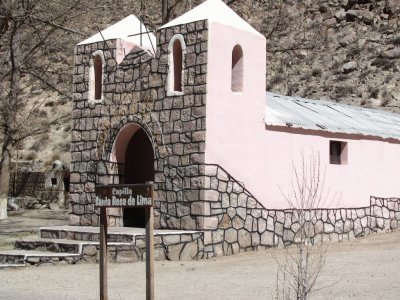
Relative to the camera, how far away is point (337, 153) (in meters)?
17.0

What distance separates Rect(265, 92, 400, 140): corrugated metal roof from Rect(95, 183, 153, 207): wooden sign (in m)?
7.41

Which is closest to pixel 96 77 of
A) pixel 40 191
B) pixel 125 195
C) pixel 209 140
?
pixel 209 140

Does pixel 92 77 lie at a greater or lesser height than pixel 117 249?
greater

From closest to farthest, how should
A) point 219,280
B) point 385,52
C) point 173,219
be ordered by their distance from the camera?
point 219,280 < point 173,219 < point 385,52

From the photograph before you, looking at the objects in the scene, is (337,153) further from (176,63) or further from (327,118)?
(176,63)

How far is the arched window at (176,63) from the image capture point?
1455 cm

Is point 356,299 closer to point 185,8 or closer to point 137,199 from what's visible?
point 137,199

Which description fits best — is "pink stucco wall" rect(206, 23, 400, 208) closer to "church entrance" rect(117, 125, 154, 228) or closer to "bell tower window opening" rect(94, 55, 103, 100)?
"church entrance" rect(117, 125, 154, 228)

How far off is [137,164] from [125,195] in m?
9.46

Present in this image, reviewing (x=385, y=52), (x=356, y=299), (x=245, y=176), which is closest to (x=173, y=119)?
(x=245, y=176)

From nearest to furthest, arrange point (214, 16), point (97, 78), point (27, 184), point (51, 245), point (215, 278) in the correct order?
point (215, 278), point (51, 245), point (214, 16), point (97, 78), point (27, 184)

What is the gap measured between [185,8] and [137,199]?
20.2 metres

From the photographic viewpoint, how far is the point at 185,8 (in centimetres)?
2692

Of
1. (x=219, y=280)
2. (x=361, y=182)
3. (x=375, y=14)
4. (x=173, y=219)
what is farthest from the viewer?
(x=375, y=14)
